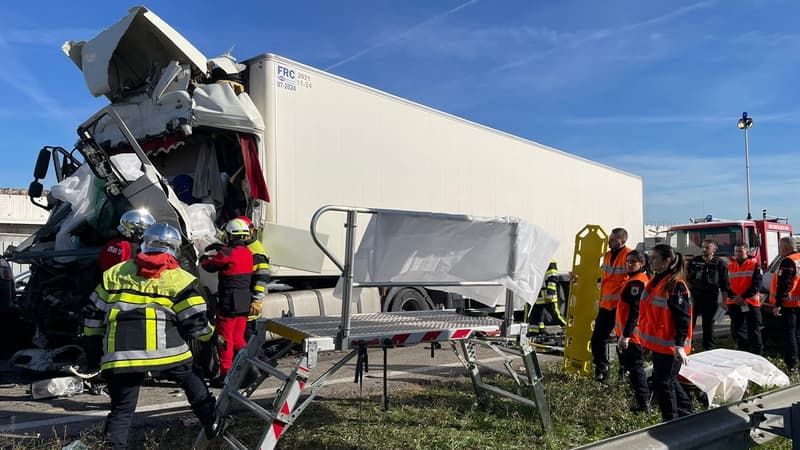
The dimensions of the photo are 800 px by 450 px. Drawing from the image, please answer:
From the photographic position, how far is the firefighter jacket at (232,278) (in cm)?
605

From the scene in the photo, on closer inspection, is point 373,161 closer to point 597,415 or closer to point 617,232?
point 617,232

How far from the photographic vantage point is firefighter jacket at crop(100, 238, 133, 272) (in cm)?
571

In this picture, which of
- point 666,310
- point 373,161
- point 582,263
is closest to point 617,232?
point 582,263

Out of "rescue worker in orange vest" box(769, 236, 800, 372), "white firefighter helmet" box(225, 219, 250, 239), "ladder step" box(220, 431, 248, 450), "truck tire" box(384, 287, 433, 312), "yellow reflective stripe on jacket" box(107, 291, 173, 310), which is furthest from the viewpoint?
"truck tire" box(384, 287, 433, 312)

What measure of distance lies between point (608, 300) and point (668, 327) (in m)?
1.48

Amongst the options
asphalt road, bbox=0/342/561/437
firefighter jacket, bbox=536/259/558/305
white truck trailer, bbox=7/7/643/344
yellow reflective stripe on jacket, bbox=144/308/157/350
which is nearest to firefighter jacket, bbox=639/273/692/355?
asphalt road, bbox=0/342/561/437

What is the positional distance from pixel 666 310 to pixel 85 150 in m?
5.70

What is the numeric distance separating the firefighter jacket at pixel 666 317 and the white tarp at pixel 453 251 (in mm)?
1120

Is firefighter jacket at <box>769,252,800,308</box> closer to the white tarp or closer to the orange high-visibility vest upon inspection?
the orange high-visibility vest

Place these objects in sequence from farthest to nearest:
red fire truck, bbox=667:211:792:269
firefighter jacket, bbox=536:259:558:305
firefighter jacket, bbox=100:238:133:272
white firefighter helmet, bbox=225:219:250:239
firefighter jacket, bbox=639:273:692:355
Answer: red fire truck, bbox=667:211:792:269 → firefighter jacket, bbox=536:259:558:305 → white firefighter helmet, bbox=225:219:250:239 → firefighter jacket, bbox=100:238:133:272 → firefighter jacket, bbox=639:273:692:355

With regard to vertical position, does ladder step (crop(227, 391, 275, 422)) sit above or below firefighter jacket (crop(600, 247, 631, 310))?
below

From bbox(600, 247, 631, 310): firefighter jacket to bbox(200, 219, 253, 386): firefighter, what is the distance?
370 cm

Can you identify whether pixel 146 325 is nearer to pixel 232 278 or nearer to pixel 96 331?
pixel 96 331

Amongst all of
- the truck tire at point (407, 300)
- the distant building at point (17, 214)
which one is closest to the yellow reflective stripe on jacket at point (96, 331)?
the truck tire at point (407, 300)
